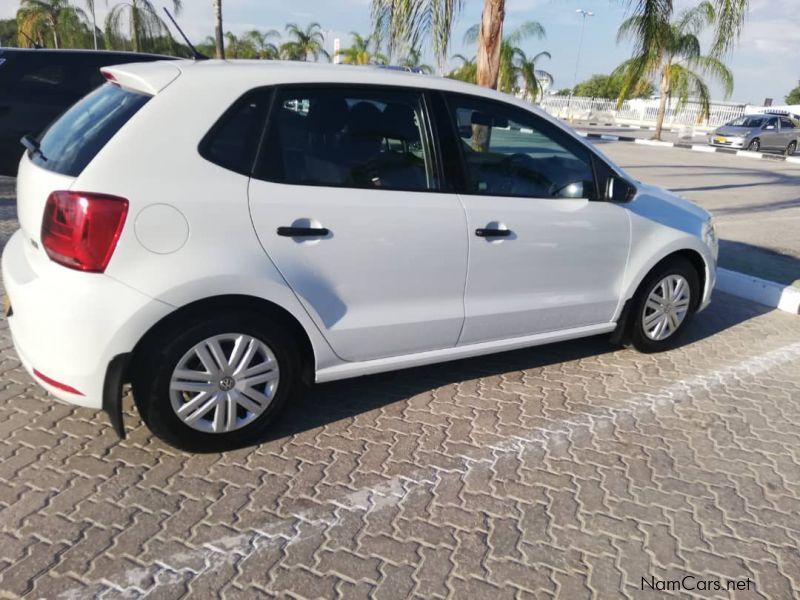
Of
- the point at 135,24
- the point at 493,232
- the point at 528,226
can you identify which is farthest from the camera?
the point at 135,24


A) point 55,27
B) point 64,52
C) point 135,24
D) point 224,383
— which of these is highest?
point 55,27

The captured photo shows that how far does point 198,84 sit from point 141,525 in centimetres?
A: 187

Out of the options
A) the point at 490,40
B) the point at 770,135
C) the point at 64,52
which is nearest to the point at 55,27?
the point at 64,52

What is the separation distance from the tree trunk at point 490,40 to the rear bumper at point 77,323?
18.8 ft

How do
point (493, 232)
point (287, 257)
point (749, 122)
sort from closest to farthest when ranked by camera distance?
point (287, 257), point (493, 232), point (749, 122)

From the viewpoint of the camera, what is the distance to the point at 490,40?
288 inches

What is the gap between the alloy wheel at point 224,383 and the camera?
2922 mm

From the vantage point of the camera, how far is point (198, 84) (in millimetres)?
2877

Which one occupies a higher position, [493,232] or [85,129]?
[85,129]

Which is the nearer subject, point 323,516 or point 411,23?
point 323,516

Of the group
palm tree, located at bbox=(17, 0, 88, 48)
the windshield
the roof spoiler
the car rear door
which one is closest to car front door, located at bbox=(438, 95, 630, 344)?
the roof spoiler

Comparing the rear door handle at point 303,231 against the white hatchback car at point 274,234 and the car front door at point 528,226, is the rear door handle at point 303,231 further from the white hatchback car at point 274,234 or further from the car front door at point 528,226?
the car front door at point 528,226

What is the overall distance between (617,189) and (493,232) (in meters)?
1.02

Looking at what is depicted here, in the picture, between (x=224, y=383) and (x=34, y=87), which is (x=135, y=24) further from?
(x=224, y=383)
